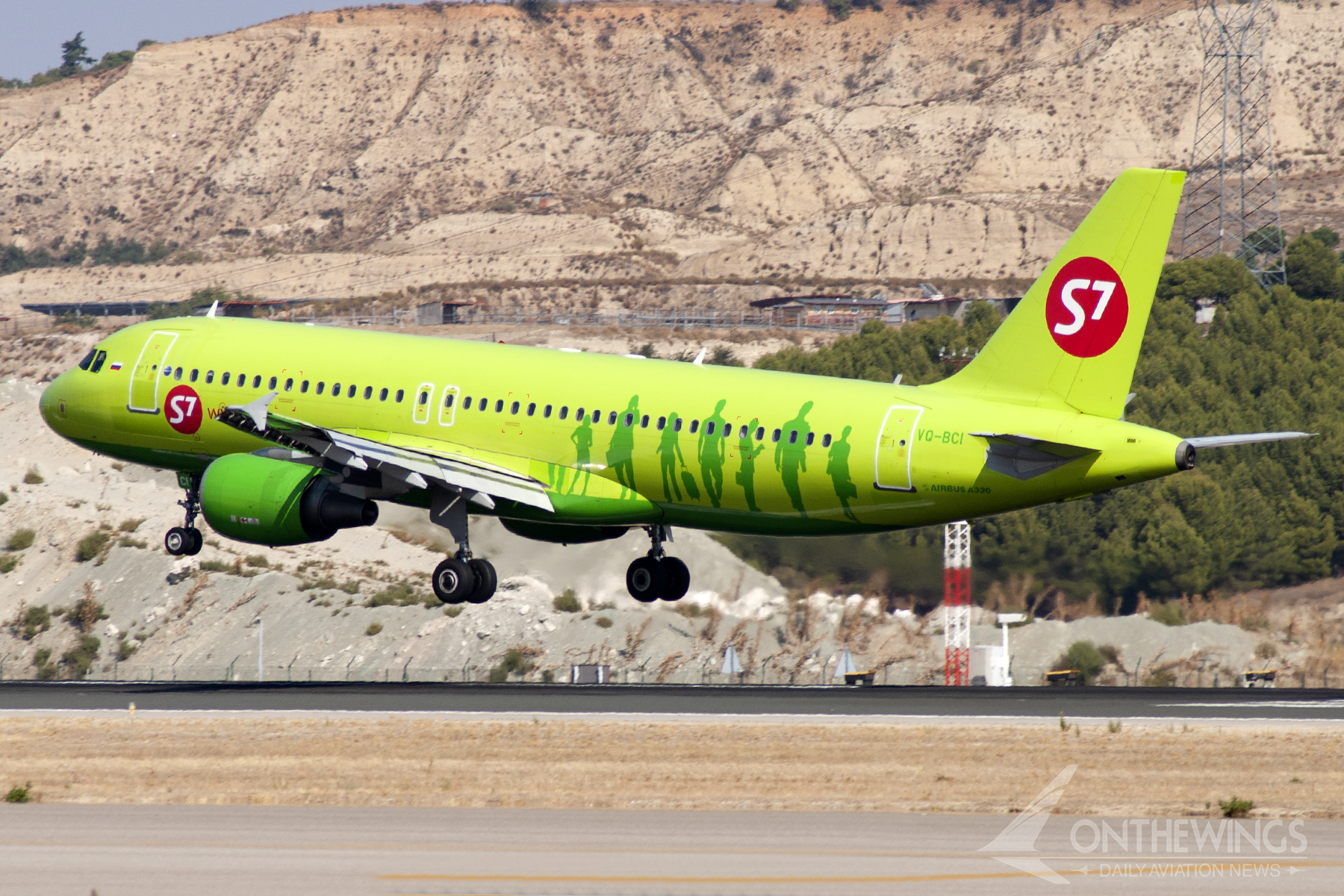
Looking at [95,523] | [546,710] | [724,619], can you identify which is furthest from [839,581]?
[95,523]

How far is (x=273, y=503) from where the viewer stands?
4394 centimetres

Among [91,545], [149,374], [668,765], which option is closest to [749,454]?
[668,765]

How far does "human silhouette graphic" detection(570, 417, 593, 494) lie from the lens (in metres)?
44.2

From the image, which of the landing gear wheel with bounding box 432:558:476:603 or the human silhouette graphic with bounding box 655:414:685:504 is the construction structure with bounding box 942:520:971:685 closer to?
the human silhouette graphic with bounding box 655:414:685:504

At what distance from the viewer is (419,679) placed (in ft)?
231

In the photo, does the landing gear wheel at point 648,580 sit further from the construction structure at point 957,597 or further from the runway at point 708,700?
the construction structure at point 957,597

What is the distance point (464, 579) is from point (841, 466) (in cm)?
1083

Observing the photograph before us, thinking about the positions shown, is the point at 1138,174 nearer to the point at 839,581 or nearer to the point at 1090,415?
the point at 1090,415

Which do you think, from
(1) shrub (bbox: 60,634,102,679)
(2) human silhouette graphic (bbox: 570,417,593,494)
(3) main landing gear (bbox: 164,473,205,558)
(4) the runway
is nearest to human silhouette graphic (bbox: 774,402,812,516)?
(2) human silhouette graphic (bbox: 570,417,593,494)

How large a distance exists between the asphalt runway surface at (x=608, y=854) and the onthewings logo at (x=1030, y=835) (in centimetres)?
8

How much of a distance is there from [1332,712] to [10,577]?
68285mm

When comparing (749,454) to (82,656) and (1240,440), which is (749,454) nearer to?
(1240,440)

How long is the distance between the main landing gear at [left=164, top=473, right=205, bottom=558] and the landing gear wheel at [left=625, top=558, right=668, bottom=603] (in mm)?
12004

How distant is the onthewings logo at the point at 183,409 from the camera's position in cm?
4778
